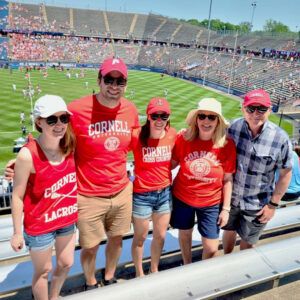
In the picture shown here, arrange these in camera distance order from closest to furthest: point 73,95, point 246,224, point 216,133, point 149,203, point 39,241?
point 39,241, point 216,133, point 149,203, point 246,224, point 73,95

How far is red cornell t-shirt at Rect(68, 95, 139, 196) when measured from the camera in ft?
10.7

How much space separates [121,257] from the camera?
13.3 feet

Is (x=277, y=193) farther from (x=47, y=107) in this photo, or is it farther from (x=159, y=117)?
(x=47, y=107)

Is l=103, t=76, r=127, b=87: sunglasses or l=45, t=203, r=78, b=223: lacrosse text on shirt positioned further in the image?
l=103, t=76, r=127, b=87: sunglasses

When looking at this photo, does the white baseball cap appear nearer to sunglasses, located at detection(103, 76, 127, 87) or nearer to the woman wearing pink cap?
sunglasses, located at detection(103, 76, 127, 87)

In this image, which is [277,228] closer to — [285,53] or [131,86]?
[131,86]

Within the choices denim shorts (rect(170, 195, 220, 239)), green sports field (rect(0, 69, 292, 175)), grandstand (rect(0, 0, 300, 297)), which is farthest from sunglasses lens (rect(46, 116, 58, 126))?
grandstand (rect(0, 0, 300, 297))

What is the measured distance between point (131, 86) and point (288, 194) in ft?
112

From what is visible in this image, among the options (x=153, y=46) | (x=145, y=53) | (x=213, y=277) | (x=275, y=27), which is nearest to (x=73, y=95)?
(x=213, y=277)

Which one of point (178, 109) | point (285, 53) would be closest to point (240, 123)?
point (178, 109)

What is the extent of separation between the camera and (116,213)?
3576 millimetres

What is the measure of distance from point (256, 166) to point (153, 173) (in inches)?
46.2

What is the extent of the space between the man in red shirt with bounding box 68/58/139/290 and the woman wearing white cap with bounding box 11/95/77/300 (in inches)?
8.3

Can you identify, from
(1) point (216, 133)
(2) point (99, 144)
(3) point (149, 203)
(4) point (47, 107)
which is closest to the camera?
(4) point (47, 107)
